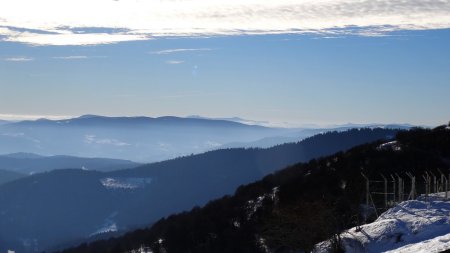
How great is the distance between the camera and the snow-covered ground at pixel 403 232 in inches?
1504

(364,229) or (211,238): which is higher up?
(364,229)

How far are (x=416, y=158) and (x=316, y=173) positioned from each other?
53.4 feet

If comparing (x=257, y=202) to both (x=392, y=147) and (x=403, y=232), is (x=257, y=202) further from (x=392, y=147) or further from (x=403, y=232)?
(x=403, y=232)

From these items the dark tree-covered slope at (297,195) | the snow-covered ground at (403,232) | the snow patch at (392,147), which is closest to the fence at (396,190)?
the dark tree-covered slope at (297,195)

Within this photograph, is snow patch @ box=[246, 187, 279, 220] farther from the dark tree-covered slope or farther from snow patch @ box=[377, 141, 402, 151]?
snow patch @ box=[377, 141, 402, 151]

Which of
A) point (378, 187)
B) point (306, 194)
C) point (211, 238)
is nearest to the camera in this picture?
point (378, 187)

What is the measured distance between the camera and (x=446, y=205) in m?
45.8

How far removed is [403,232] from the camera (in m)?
39.9

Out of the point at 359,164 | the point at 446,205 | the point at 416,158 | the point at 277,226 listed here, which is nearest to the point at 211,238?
the point at 359,164

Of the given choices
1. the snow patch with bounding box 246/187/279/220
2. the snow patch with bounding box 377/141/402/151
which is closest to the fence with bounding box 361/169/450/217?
the snow patch with bounding box 377/141/402/151

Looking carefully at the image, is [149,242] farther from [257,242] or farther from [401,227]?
[401,227]

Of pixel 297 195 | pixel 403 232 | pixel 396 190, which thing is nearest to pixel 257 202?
pixel 297 195

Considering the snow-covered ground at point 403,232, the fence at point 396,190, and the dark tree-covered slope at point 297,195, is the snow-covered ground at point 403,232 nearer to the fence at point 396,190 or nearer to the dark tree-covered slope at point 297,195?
the fence at point 396,190

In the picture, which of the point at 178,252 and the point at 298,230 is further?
the point at 178,252
